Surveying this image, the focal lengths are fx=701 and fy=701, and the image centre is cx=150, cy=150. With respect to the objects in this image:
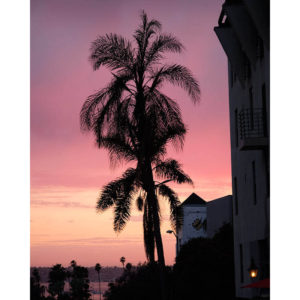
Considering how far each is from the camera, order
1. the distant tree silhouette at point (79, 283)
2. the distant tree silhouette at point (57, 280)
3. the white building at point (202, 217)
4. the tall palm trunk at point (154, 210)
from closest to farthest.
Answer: the tall palm trunk at point (154, 210) < the white building at point (202, 217) < the distant tree silhouette at point (79, 283) < the distant tree silhouette at point (57, 280)

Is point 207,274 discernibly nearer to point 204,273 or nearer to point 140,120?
point 204,273

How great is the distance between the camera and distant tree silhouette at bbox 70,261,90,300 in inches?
5236

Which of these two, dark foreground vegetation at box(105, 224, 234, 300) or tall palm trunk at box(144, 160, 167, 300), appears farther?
dark foreground vegetation at box(105, 224, 234, 300)

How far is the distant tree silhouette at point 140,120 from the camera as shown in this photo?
24656mm

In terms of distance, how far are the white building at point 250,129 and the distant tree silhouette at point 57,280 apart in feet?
368

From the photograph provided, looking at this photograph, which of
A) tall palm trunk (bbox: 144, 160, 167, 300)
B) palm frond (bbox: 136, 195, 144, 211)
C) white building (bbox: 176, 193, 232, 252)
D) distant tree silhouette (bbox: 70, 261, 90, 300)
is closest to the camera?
tall palm trunk (bbox: 144, 160, 167, 300)

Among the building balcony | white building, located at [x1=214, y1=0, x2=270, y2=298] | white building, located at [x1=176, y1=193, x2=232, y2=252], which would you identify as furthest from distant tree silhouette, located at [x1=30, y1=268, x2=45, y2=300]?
white building, located at [x1=176, y1=193, x2=232, y2=252]

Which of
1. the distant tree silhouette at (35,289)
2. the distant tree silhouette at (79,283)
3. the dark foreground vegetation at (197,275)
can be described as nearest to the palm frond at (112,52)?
the distant tree silhouette at (35,289)

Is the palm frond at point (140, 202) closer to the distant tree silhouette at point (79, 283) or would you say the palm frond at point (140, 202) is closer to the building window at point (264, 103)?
the building window at point (264, 103)

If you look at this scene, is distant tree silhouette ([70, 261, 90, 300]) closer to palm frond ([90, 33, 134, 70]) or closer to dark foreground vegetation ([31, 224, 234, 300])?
dark foreground vegetation ([31, 224, 234, 300])

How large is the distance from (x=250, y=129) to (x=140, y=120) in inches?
179

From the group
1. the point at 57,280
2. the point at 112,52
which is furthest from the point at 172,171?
the point at 57,280

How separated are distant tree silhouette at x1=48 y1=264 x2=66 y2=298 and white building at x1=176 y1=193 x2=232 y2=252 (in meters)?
66.8
